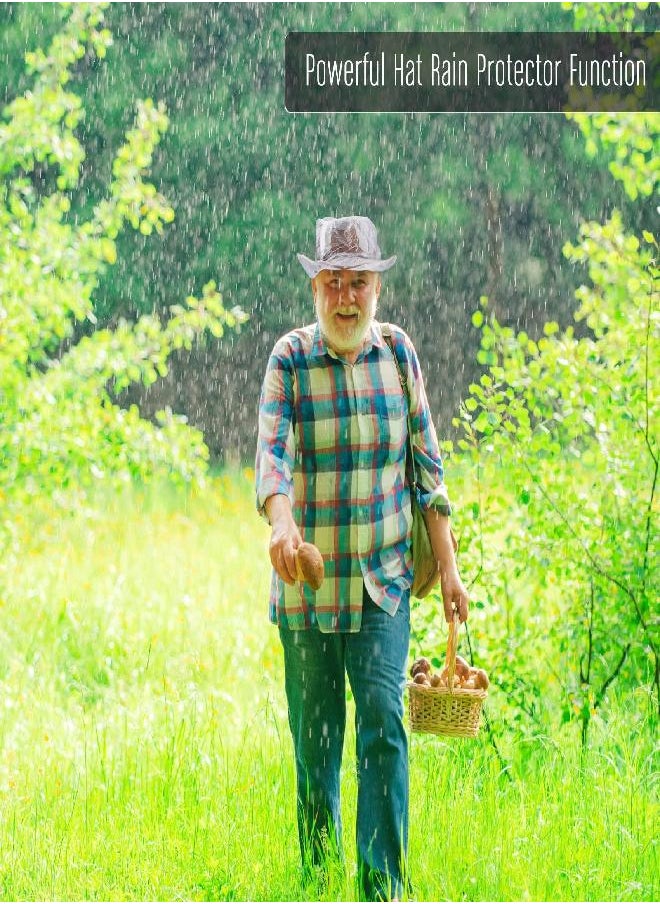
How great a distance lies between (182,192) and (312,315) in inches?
80.8

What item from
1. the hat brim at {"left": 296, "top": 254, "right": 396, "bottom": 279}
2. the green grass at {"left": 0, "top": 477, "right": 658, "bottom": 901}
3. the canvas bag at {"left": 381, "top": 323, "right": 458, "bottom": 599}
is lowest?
the green grass at {"left": 0, "top": 477, "right": 658, "bottom": 901}

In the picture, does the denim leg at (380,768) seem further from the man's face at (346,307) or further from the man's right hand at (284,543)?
the man's face at (346,307)

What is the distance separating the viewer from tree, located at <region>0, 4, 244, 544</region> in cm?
580

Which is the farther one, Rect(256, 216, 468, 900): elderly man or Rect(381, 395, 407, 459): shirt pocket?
Rect(381, 395, 407, 459): shirt pocket

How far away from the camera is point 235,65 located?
44.5 ft

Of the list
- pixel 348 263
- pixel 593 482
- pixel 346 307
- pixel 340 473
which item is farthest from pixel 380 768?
pixel 593 482

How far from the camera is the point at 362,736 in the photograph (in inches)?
128

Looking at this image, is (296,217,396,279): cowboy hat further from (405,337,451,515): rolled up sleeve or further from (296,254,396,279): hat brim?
(405,337,451,515): rolled up sleeve

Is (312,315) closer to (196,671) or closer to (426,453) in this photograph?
(196,671)

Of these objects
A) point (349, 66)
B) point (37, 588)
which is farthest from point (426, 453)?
point (37, 588)

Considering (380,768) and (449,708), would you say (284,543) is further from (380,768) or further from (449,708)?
(449,708)

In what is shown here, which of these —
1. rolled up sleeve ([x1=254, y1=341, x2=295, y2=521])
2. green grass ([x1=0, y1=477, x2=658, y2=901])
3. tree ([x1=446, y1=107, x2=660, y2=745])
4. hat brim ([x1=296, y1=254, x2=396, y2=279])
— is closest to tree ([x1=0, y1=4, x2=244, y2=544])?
green grass ([x1=0, y1=477, x2=658, y2=901])

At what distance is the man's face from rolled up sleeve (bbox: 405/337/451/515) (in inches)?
7.4

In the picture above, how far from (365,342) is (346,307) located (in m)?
0.14
